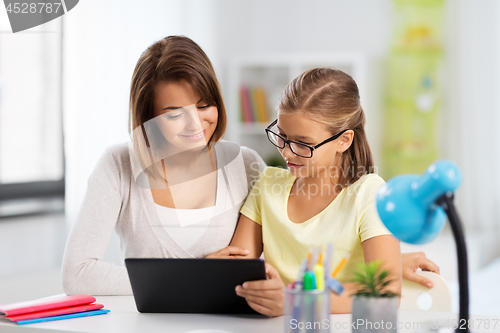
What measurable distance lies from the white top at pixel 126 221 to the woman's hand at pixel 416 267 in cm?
46

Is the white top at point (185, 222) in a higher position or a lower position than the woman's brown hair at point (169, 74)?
lower

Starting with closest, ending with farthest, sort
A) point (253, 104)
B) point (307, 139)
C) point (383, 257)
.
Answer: point (383, 257) → point (307, 139) → point (253, 104)

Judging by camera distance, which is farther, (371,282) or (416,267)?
(416,267)

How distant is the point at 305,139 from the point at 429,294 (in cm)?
46

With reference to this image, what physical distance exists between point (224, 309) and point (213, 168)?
1.69 ft

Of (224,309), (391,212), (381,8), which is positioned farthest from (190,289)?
(381,8)

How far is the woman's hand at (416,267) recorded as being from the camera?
1.17 meters

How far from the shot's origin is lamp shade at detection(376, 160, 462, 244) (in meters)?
0.66

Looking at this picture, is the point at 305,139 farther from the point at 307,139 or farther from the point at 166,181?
the point at 166,181

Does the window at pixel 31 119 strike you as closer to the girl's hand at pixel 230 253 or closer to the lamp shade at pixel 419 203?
the girl's hand at pixel 230 253

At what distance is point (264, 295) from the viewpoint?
3.15 ft

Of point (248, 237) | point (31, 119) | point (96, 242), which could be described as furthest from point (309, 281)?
point (31, 119)

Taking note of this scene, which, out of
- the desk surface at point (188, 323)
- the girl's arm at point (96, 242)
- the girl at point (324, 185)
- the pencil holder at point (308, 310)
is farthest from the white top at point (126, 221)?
the pencil holder at point (308, 310)

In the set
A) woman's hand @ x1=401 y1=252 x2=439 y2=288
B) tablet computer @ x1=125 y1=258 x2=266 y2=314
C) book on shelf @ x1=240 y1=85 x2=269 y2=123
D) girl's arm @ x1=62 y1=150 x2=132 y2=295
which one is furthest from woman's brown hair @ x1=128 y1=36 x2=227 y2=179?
book on shelf @ x1=240 y1=85 x2=269 y2=123
